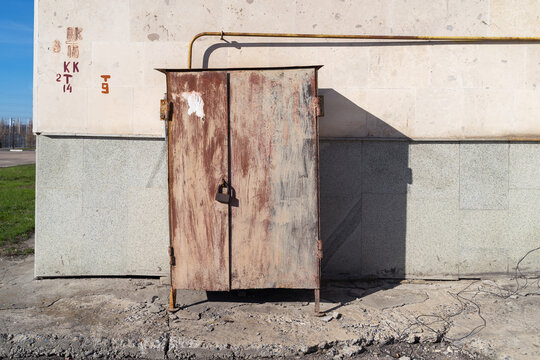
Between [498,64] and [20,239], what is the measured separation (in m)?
7.66

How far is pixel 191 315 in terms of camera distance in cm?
433

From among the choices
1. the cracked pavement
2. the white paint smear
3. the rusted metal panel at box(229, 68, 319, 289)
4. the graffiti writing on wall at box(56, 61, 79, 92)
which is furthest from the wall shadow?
the graffiti writing on wall at box(56, 61, 79, 92)

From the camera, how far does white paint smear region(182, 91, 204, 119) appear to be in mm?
4270

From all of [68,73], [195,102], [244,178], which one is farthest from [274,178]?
[68,73]

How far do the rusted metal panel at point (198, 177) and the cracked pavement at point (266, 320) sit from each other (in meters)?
0.46

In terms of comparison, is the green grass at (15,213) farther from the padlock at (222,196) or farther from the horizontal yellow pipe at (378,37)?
the horizontal yellow pipe at (378,37)

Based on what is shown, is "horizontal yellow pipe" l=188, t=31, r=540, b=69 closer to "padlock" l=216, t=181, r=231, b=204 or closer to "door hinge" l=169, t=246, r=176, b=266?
"padlock" l=216, t=181, r=231, b=204

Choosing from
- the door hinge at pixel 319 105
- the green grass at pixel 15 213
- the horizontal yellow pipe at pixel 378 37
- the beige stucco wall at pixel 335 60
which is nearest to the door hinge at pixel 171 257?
the beige stucco wall at pixel 335 60

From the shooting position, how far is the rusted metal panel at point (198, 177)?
4270mm

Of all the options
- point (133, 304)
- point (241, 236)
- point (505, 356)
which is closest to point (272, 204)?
point (241, 236)

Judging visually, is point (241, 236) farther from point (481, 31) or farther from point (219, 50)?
point (481, 31)

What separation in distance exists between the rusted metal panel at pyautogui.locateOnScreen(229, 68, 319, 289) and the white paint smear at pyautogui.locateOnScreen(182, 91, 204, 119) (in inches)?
12.2

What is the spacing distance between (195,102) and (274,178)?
1089mm

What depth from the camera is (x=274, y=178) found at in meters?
4.33
